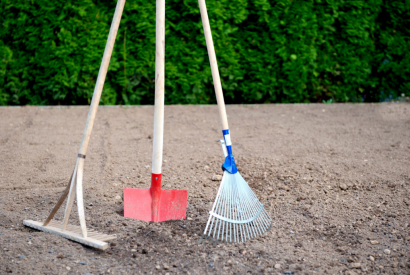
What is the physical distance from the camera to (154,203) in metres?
2.44

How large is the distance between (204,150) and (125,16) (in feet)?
9.68

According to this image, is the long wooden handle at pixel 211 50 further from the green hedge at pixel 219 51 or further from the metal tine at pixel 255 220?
the green hedge at pixel 219 51

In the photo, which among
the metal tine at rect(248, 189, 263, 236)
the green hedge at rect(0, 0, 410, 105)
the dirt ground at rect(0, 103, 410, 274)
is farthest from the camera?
the green hedge at rect(0, 0, 410, 105)

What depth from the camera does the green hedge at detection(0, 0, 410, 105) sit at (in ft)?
18.4

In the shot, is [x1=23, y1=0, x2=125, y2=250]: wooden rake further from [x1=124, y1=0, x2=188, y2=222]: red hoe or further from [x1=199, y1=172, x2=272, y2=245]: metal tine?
[x1=199, y1=172, x2=272, y2=245]: metal tine

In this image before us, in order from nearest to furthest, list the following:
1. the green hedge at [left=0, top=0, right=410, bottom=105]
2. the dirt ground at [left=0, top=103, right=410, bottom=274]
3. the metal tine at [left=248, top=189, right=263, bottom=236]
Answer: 1. the dirt ground at [left=0, top=103, right=410, bottom=274]
2. the metal tine at [left=248, top=189, right=263, bottom=236]
3. the green hedge at [left=0, top=0, right=410, bottom=105]

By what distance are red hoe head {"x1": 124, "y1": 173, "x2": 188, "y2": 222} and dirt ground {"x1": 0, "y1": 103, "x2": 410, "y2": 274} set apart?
2.6 inches

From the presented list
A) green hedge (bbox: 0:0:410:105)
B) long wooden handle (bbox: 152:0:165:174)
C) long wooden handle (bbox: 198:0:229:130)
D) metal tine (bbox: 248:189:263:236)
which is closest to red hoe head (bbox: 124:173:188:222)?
long wooden handle (bbox: 152:0:165:174)

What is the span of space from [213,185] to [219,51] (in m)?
3.44

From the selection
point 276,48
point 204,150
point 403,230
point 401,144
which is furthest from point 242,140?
point 276,48

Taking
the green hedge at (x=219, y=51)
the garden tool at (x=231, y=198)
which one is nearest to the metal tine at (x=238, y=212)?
the garden tool at (x=231, y=198)

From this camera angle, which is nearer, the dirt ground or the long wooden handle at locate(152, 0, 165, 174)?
the dirt ground

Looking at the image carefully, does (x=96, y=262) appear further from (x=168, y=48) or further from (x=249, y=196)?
(x=168, y=48)

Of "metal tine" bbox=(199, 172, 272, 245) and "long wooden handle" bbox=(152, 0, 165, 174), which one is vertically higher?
"long wooden handle" bbox=(152, 0, 165, 174)
